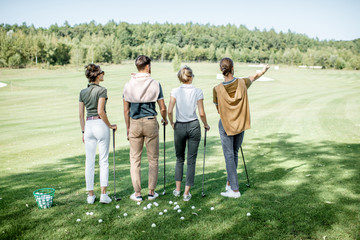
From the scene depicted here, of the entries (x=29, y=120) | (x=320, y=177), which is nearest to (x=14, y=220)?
(x=320, y=177)

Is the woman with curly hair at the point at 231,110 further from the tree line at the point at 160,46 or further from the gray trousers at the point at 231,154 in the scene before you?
the tree line at the point at 160,46

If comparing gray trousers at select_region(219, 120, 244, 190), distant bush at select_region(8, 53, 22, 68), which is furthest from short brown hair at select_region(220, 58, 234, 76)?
distant bush at select_region(8, 53, 22, 68)

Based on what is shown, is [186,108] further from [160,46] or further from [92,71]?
[160,46]

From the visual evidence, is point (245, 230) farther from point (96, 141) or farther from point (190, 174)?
point (96, 141)

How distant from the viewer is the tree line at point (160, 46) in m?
75.6

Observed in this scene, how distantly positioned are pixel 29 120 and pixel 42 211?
47.8 feet

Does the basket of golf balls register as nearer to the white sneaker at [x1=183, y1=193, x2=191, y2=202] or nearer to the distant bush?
the white sneaker at [x1=183, y1=193, x2=191, y2=202]

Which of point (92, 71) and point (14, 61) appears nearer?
point (92, 71)

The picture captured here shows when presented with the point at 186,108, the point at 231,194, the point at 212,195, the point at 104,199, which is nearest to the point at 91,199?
the point at 104,199

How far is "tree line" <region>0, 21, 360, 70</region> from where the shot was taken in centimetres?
7556

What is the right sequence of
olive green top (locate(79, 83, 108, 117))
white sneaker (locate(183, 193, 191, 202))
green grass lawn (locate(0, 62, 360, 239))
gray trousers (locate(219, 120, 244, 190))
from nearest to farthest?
1. green grass lawn (locate(0, 62, 360, 239))
2. olive green top (locate(79, 83, 108, 117))
3. white sneaker (locate(183, 193, 191, 202))
4. gray trousers (locate(219, 120, 244, 190))

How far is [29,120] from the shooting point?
A: 683 inches

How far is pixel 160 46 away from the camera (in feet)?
407

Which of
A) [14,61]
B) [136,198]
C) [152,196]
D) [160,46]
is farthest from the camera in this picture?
[160,46]
